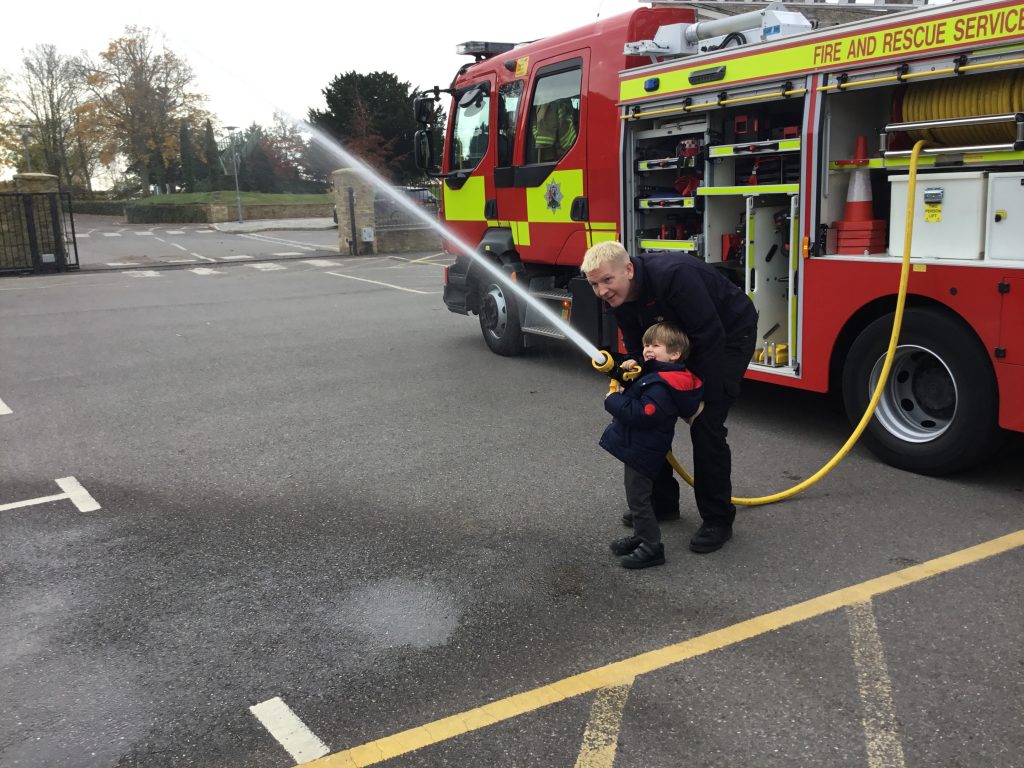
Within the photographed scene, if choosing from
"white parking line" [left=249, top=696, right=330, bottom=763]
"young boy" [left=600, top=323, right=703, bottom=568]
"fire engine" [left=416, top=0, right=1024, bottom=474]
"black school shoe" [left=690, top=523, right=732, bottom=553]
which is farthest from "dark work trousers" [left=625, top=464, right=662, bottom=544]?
"white parking line" [left=249, top=696, right=330, bottom=763]

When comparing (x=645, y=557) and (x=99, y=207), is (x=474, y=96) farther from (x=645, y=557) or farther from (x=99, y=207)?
(x=99, y=207)

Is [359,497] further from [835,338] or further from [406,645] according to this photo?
[835,338]

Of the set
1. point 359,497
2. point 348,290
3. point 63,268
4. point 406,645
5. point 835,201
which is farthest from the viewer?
point 63,268

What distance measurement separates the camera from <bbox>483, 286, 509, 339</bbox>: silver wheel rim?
31.8ft

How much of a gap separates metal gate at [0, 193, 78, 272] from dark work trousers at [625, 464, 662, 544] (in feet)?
70.4

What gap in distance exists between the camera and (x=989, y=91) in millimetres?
4988

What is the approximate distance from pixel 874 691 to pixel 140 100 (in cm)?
5760

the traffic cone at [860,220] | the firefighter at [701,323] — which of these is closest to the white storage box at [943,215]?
the traffic cone at [860,220]

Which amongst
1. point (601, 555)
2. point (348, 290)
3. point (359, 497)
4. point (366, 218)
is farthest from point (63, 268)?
point (601, 555)

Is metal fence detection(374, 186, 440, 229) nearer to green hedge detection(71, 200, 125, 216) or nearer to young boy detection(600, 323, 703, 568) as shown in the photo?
young boy detection(600, 323, 703, 568)

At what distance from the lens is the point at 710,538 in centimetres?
451

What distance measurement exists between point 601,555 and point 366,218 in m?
23.6

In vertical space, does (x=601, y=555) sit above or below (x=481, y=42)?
below

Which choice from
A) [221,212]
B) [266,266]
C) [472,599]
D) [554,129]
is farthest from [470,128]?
[221,212]
